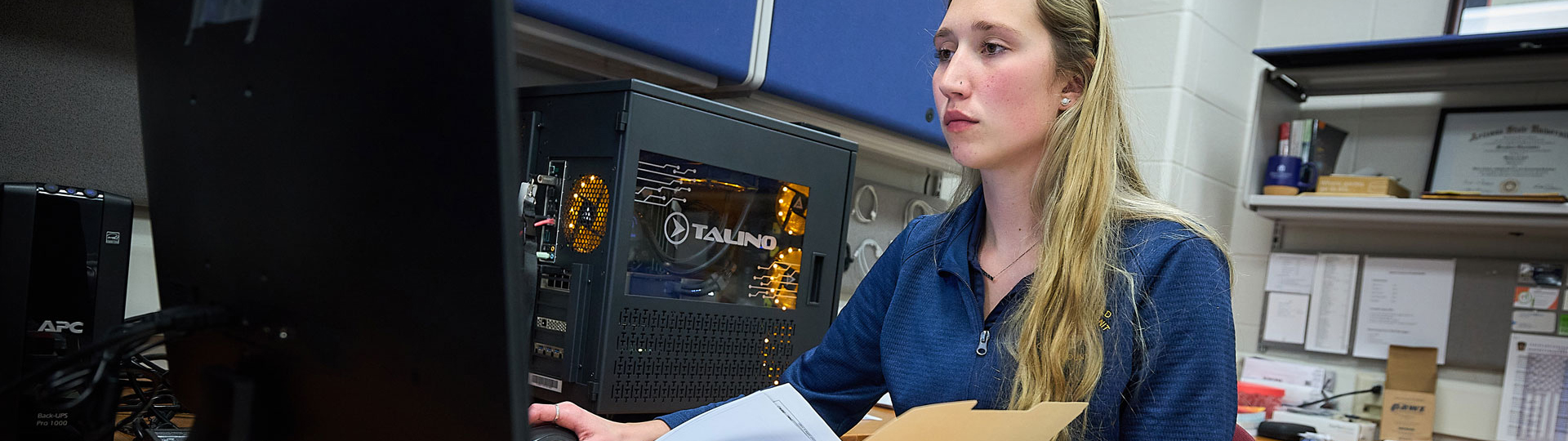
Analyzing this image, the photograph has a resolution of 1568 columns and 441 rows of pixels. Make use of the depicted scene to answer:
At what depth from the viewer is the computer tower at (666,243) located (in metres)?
1.11

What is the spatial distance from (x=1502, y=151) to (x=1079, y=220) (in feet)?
6.51

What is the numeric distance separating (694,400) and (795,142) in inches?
14.2

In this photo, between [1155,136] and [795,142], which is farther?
[1155,136]

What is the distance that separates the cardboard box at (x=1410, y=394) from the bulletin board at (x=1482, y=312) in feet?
0.21

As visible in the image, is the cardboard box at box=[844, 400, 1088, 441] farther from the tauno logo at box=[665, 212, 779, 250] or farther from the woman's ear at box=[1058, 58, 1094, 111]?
the tauno logo at box=[665, 212, 779, 250]

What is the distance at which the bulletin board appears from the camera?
2363 millimetres

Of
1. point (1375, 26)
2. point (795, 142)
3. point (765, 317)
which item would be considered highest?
point (1375, 26)

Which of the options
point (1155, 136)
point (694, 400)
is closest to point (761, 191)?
point (694, 400)

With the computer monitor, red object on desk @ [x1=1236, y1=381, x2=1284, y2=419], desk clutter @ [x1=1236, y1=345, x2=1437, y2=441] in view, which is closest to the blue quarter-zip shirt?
the computer monitor

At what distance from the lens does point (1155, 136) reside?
8.43 feet

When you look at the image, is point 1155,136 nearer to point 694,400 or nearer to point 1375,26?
point 1375,26

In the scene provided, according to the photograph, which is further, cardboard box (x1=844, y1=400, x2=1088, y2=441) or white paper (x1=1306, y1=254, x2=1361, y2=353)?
white paper (x1=1306, y1=254, x2=1361, y2=353)

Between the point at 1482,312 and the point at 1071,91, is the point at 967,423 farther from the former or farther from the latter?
the point at 1482,312

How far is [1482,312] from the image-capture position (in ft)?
7.86
